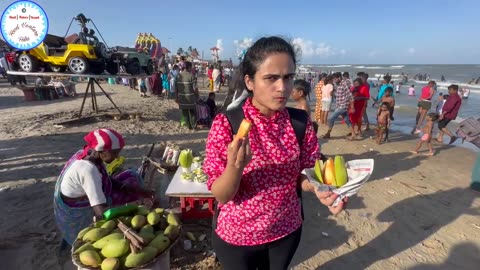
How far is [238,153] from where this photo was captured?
119cm

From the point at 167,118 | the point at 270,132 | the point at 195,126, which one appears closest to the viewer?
the point at 270,132

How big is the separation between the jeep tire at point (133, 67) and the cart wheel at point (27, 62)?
2.61 meters

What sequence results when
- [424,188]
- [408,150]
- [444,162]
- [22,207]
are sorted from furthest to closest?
[408,150], [444,162], [424,188], [22,207]

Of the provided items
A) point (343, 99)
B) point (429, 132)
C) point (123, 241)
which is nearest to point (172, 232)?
point (123, 241)

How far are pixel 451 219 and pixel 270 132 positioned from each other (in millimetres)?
4502

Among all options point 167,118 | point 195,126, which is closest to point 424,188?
point 195,126

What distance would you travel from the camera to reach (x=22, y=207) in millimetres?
4281

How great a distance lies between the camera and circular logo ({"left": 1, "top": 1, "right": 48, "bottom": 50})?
21.1 feet

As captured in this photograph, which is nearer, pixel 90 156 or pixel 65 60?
pixel 90 156

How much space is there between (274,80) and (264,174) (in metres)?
0.53

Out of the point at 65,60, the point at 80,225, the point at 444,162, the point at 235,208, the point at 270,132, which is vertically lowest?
the point at 444,162

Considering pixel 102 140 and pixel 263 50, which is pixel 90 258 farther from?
pixel 263 50

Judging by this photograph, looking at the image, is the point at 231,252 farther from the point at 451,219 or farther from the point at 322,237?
the point at 451,219

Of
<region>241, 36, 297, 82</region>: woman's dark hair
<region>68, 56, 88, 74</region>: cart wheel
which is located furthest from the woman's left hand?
<region>68, 56, 88, 74</region>: cart wheel
